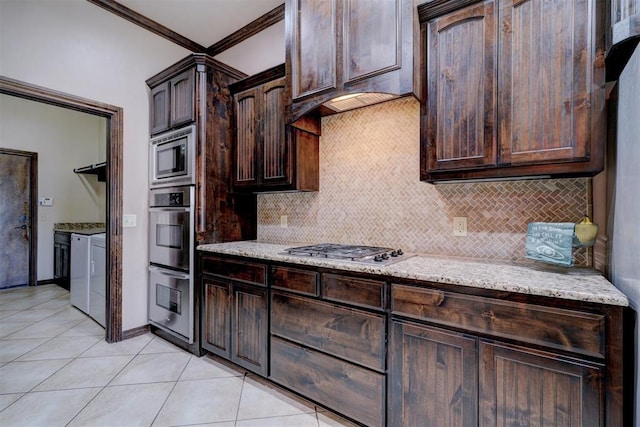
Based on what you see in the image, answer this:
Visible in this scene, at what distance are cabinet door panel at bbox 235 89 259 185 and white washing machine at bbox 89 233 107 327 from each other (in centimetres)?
165

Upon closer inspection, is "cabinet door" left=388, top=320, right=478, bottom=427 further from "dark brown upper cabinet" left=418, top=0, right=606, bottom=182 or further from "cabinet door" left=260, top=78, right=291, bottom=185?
"cabinet door" left=260, top=78, right=291, bottom=185

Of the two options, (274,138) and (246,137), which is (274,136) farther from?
(246,137)

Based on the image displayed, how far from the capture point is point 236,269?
86.9 inches

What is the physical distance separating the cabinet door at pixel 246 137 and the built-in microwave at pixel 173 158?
1.24 ft

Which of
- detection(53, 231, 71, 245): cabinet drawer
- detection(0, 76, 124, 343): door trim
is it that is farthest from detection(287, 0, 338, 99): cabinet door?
detection(53, 231, 71, 245): cabinet drawer

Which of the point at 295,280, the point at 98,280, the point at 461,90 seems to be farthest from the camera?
the point at 98,280

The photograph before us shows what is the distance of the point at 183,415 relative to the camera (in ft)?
5.94

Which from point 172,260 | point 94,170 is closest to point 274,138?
point 172,260

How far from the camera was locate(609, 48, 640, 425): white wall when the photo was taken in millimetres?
1030

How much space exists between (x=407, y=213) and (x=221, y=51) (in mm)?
2851

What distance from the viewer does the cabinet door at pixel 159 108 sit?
9.27 feet

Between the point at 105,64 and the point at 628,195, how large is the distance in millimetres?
3729

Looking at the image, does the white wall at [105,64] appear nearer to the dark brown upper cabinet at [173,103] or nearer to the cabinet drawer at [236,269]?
the dark brown upper cabinet at [173,103]

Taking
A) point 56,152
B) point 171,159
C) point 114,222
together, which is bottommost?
point 114,222
